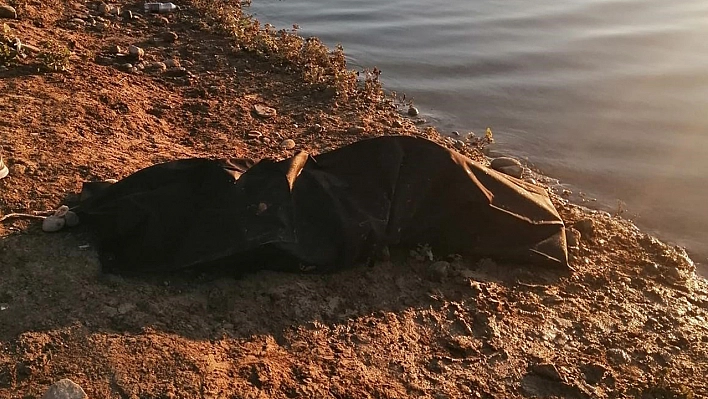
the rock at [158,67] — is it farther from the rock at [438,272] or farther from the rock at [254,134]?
the rock at [438,272]

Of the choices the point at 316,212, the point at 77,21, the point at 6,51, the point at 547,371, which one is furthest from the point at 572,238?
the point at 77,21

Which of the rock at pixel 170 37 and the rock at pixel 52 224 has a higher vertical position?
the rock at pixel 170 37

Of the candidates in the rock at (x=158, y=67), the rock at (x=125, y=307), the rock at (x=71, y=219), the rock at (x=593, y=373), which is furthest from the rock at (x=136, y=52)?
the rock at (x=593, y=373)

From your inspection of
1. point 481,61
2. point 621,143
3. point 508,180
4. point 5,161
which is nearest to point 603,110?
point 621,143

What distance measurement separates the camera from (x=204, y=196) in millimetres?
3736

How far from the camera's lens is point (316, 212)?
3775 mm

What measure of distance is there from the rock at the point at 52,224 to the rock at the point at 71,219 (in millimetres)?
22

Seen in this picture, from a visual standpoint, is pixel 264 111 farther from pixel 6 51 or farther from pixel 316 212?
pixel 316 212

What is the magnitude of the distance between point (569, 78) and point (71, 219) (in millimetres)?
5841

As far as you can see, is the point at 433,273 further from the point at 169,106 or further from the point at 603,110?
the point at 603,110

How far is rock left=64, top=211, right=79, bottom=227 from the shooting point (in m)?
3.81

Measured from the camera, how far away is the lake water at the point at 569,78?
18.6ft

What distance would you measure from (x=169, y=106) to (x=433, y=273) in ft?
10.7

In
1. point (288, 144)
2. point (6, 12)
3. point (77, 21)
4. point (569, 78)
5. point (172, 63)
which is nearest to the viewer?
point (288, 144)
